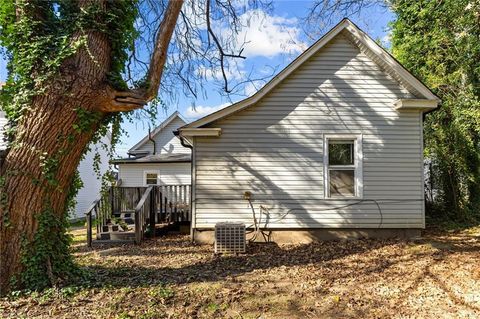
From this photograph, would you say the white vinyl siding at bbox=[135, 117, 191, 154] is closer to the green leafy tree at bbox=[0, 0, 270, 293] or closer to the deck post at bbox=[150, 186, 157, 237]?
the deck post at bbox=[150, 186, 157, 237]

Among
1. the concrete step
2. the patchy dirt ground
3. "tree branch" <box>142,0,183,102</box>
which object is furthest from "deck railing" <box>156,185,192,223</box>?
"tree branch" <box>142,0,183,102</box>

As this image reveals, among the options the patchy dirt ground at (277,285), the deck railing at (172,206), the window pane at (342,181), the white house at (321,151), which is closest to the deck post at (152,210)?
the deck railing at (172,206)

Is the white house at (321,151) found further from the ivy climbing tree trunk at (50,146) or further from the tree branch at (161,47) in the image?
the ivy climbing tree trunk at (50,146)

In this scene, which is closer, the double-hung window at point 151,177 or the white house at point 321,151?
the white house at point 321,151

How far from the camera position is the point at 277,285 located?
16.6ft

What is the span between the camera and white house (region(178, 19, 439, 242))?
8039 mm

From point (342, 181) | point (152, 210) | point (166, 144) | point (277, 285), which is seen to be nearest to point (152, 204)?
point (152, 210)

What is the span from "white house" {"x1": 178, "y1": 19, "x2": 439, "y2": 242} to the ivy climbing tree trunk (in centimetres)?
336

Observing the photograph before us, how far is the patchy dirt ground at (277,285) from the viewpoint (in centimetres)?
408

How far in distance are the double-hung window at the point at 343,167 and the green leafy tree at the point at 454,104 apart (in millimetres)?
4190

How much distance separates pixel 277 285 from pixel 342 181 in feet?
13.0

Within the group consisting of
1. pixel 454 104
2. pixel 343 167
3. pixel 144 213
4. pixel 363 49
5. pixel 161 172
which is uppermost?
pixel 363 49

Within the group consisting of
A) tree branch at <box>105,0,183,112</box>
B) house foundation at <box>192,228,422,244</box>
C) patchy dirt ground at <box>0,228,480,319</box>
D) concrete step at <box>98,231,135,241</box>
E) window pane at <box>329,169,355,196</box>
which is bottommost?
patchy dirt ground at <box>0,228,480,319</box>

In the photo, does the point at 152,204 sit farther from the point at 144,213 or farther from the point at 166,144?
the point at 166,144
